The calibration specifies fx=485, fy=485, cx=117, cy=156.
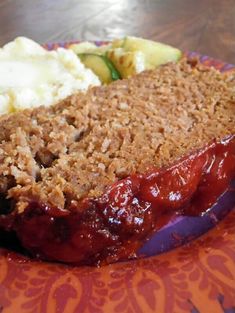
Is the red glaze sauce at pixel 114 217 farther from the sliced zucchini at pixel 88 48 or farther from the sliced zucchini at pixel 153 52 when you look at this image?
the sliced zucchini at pixel 88 48

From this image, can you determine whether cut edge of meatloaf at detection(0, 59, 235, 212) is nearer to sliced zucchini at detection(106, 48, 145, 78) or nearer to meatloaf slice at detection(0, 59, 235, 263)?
meatloaf slice at detection(0, 59, 235, 263)

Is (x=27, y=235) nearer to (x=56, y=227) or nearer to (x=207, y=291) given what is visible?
(x=56, y=227)

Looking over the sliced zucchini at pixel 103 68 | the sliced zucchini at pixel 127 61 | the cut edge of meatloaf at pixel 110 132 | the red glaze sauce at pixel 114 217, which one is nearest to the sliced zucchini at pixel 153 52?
the sliced zucchini at pixel 127 61

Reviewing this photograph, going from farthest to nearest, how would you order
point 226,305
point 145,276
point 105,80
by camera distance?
point 105,80 < point 145,276 < point 226,305

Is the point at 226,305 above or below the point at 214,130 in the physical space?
below

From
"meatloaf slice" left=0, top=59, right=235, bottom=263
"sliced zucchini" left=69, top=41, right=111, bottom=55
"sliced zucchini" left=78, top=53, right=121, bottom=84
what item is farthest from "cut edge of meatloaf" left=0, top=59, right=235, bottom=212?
"sliced zucchini" left=69, top=41, right=111, bottom=55

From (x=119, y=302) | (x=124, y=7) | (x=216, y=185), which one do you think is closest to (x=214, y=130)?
(x=216, y=185)
